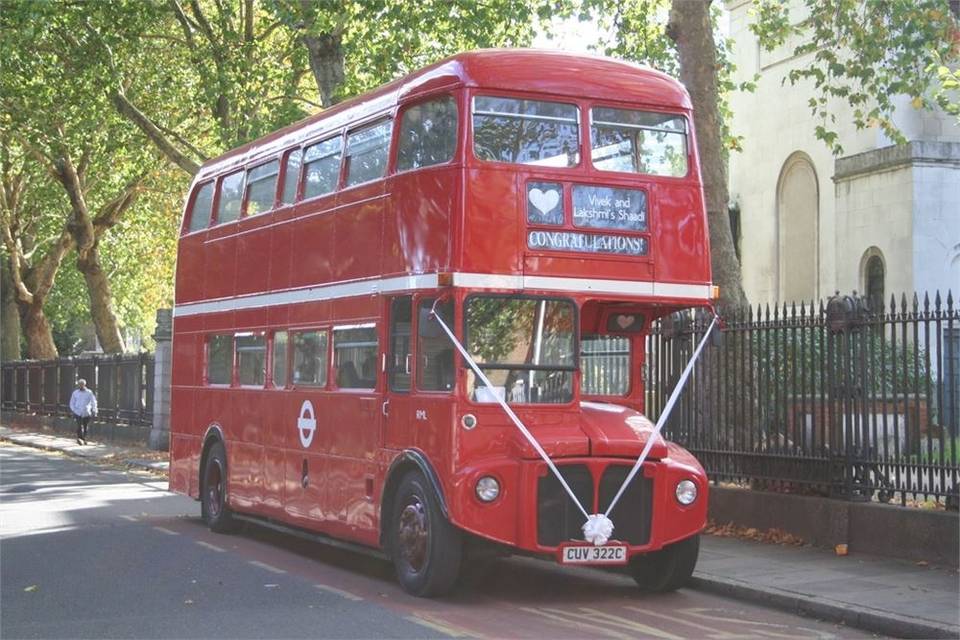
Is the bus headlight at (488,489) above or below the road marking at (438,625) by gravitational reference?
above

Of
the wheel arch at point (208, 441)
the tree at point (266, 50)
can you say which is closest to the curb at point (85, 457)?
the tree at point (266, 50)

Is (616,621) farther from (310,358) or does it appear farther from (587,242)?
(310,358)

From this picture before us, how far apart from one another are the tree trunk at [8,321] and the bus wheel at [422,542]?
4272 cm

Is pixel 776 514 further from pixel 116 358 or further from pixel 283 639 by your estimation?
pixel 116 358

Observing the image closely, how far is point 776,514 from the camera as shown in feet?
46.8

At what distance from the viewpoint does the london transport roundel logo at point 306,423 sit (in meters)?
14.0

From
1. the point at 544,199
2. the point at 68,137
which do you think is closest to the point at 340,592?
the point at 544,199

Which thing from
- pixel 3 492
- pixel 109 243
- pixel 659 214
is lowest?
pixel 3 492

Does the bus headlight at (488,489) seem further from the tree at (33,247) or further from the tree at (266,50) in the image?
the tree at (33,247)

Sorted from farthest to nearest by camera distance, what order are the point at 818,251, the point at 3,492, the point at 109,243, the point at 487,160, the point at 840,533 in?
the point at 109,243, the point at 818,251, the point at 3,492, the point at 840,533, the point at 487,160

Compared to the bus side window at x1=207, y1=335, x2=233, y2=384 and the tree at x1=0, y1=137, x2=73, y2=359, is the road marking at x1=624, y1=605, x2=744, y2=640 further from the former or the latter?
the tree at x1=0, y1=137, x2=73, y2=359

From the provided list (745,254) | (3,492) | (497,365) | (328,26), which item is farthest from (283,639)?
(745,254)

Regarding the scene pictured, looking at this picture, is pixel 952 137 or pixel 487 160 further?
pixel 952 137

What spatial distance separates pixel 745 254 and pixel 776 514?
2372cm
